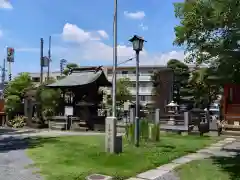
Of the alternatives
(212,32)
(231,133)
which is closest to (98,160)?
(212,32)

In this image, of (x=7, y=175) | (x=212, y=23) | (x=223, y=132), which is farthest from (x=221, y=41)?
(x=223, y=132)

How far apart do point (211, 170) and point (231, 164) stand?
1.20m

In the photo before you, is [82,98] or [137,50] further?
[82,98]

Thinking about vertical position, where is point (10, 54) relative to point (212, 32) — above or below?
above

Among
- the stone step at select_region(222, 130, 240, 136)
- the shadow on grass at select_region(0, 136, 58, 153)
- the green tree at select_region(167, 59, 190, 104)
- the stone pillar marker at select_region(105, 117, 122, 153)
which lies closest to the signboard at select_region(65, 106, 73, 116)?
the shadow on grass at select_region(0, 136, 58, 153)

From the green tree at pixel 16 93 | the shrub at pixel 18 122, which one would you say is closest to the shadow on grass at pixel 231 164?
the shrub at pixel 18 122

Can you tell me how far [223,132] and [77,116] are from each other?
10352mm

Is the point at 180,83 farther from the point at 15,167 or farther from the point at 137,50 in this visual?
the point at 15,167

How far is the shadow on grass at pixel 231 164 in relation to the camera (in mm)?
8070

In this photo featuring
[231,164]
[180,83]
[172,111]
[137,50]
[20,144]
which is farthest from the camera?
[180,83]

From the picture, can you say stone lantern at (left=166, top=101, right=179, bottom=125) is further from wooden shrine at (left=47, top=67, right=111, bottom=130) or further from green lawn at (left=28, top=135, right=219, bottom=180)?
green lawn at (left=28, top=135, right=219, bottom=180)

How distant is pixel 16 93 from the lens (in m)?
31.1

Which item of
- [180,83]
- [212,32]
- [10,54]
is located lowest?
[212,32]

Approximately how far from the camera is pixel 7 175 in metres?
7.68
